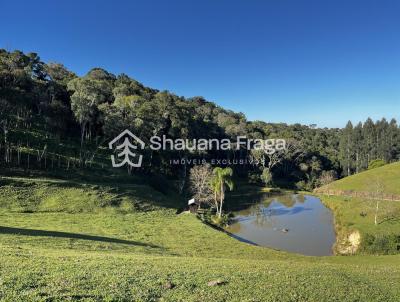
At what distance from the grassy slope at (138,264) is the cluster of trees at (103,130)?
18.8 m

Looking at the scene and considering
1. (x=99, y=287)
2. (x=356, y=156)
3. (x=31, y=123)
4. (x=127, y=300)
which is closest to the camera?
(x=127, y=300)

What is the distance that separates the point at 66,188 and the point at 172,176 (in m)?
43.5

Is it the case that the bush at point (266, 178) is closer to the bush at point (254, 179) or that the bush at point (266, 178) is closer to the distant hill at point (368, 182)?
the bush at point (254, 179)

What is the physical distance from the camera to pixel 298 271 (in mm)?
20844

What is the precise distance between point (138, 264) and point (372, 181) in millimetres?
79154

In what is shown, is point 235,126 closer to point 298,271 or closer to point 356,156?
point 356,156

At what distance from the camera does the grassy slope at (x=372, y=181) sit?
7974 centimetres

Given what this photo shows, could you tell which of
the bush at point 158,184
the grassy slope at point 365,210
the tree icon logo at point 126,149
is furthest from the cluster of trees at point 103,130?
the grassy slope at point 365,210

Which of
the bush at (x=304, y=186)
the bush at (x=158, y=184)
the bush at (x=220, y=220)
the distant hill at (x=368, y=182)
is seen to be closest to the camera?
the bush at (x=220, y=220)

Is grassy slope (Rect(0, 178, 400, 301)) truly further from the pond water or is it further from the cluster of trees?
the cluster of trees

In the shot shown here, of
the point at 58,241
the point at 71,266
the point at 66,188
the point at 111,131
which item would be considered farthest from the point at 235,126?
the point at 71,266

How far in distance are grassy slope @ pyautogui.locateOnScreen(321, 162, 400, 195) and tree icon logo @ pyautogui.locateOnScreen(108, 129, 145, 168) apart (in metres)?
56.3

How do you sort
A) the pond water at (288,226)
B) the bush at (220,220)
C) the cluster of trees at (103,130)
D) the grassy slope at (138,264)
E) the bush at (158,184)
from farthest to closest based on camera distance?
the bush at (158,184) < the cluster of trees at (103,130) < the bush at (220,220) < the pond water at (288,226) < the grassy slope at (138,264)

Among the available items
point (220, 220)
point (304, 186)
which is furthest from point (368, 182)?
point (220, 220)
